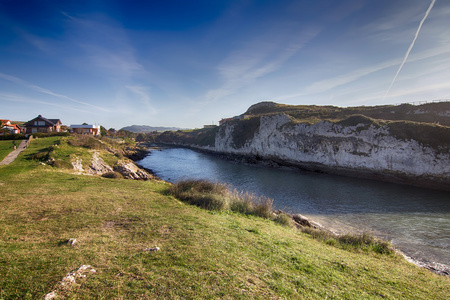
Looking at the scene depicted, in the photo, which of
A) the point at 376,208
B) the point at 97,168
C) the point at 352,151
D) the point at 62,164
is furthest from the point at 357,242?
the point at 352,151

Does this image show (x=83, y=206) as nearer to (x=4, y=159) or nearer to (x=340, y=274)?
(x=340, y=274)

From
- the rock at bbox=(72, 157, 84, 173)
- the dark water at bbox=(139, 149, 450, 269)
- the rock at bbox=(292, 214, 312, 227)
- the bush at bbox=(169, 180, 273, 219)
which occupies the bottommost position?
the dark water at bbox=(139, 149, 450, 269)

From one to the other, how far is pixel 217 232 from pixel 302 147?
4233cm

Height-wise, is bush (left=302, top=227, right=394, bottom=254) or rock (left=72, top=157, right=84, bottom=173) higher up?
rock (left=72, top=157, right=84, bottom=173)

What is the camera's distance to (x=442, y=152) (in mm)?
28859

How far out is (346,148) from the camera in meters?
38.9

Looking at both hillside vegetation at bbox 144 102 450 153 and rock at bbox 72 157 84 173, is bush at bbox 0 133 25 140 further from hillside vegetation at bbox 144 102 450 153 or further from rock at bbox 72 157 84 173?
hillside vegetation at bbox 144 102 450 153

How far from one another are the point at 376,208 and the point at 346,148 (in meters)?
Result: 21.1

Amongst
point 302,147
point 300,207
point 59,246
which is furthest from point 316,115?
point 59,246

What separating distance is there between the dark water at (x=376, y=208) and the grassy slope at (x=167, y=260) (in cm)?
603

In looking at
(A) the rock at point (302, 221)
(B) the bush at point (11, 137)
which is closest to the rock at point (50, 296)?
(A) the rock at point (302, 221)

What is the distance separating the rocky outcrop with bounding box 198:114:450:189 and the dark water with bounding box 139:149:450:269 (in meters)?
3.32

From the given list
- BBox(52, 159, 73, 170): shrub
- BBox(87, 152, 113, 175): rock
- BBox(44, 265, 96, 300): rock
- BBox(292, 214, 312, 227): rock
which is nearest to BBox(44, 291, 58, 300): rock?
BBox(44, 265, 96, 300): rock

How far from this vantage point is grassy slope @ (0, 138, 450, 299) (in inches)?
168
